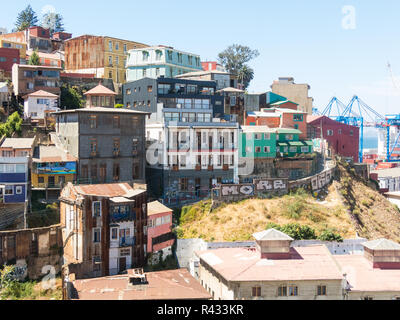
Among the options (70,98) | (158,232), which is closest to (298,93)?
(70,98)

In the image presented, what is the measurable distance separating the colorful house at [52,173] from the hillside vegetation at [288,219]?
12.2 metres

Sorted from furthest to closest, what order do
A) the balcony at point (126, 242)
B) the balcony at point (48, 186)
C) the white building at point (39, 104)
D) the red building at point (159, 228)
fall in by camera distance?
the white building at point (39, 104)
the balcony at point (48, 186)
the red building at point (159, 228)
the balcony at point (126, 242)

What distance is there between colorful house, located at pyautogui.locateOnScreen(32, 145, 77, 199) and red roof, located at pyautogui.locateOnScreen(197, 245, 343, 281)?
16.1 metres

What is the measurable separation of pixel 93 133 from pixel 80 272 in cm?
1511

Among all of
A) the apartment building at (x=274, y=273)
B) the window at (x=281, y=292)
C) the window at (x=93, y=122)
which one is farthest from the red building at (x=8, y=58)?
the window at (x=281, y=292)

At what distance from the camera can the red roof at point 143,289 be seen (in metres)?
33.4

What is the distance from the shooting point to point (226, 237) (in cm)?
4444

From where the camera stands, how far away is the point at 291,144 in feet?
194

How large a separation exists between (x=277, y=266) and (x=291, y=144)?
85.2 ft

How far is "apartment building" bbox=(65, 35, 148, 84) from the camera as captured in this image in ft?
259

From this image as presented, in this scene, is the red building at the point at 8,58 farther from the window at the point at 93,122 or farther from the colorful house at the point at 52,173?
the colorful house at the point at 52,173

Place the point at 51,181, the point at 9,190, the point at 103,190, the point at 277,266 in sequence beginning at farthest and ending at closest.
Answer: the point at 51,181, the point at 9,190, the point at 103,190, the point at 277,266

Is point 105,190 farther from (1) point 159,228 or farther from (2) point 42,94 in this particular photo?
(2) point 42,94
